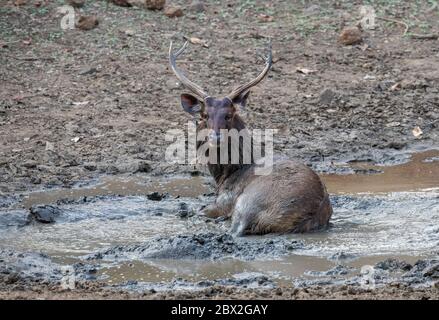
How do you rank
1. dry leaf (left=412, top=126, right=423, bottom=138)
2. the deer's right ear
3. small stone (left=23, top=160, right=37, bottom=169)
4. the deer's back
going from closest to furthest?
the deer's back → the deer's right ear → small stone (left=23, top=160, right=37, bottom=169) → dry leaf (left=412, top=126, right=423, bottom=138)

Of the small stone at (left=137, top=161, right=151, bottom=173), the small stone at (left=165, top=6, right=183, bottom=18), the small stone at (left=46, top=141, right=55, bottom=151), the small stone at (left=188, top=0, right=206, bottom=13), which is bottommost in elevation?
the small stone at (left=137, top=161, right=151, bottom=173)

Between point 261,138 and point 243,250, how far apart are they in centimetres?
402

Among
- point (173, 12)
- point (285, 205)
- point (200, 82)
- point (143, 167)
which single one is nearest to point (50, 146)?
point (143, 167)

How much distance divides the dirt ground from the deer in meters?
1.67

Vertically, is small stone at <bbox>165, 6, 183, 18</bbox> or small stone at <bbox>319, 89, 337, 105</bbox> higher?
small stone at <bbox>165, 6, 183, 18</bbox>

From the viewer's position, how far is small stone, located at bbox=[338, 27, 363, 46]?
627 inches

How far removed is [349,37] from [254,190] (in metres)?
6.38

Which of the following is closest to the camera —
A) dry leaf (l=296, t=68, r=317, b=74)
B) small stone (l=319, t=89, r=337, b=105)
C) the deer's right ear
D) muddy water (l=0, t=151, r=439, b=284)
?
muddy water (l=0, t=151, r=439, b=284)

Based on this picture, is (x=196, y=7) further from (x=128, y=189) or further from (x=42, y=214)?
(x=42, y=214)

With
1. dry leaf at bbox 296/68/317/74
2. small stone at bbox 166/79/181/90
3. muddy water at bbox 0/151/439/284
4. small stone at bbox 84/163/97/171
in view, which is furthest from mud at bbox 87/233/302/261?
dry leaf at bbox 296/68/317/74

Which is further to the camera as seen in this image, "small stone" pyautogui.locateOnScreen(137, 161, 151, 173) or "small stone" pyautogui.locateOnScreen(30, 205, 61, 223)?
"small stone" pyautogui.locateOnScreen(137, 161, 151, 173)

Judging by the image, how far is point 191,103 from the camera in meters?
10.9

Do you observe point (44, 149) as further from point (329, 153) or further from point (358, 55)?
point (358, 55)

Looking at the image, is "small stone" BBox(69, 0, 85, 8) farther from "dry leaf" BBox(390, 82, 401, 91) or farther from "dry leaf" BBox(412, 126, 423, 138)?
"dry leaf" BBox(412, 126, 423, 138)
